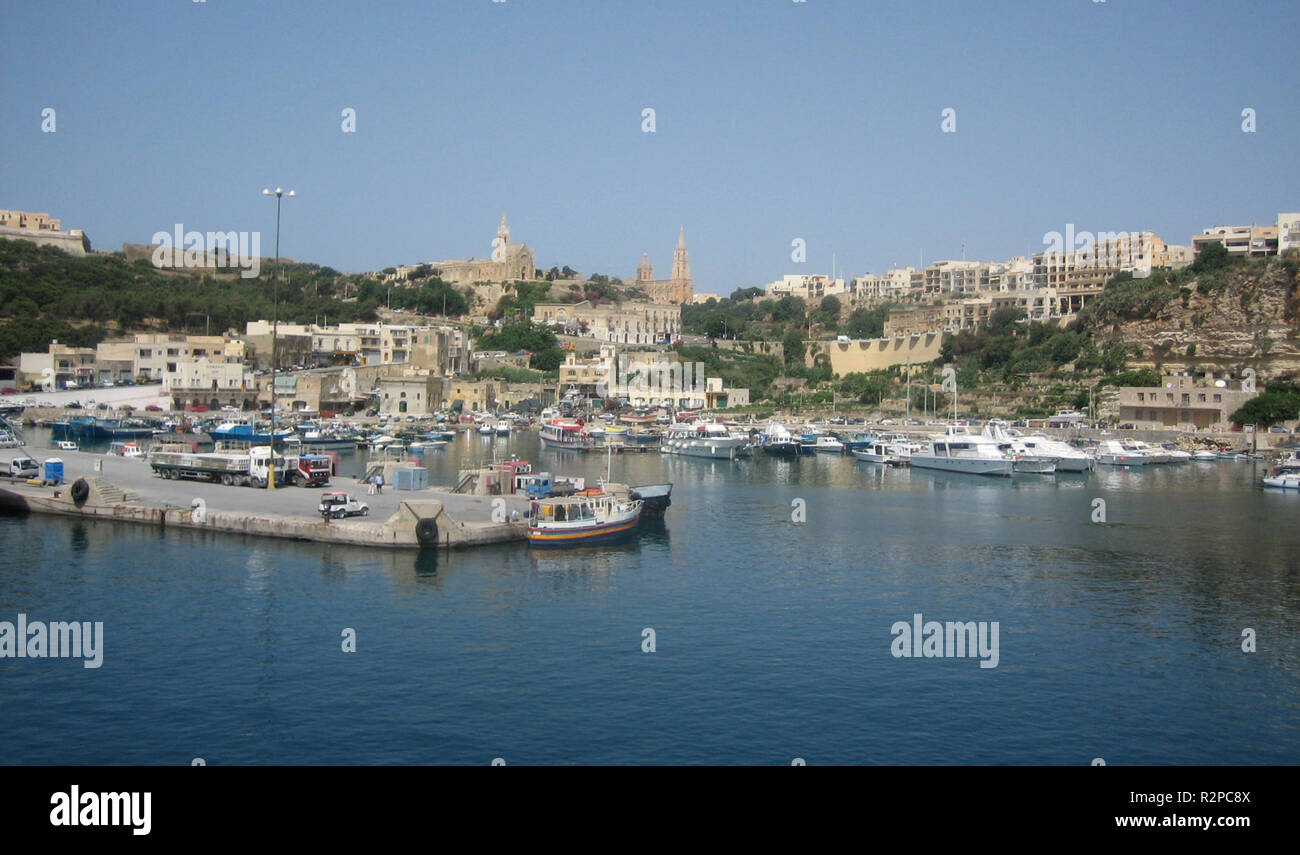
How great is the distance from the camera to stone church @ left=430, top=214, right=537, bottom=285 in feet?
246

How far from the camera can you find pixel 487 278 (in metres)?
74.9

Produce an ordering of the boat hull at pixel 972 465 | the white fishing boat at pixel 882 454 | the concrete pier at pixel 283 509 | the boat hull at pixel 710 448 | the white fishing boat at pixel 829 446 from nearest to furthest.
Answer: the concrete pier at pixel 283 509 < the boat hull at pixel 972 465 < the white fishing boat at pixel 882 454 < the boat hull at pixel 710 448 < the white fishing boat at pixel 829 446

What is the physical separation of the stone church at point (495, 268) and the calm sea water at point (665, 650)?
191 ft

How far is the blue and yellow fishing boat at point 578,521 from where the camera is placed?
15867 mm

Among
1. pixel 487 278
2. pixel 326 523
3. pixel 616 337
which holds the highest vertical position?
pixel 487 278

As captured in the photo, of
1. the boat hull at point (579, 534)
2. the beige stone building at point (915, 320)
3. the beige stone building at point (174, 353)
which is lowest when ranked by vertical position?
the boat hull at point (579, 534)

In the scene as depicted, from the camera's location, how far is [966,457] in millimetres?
29500

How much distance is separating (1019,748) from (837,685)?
1.86 metres

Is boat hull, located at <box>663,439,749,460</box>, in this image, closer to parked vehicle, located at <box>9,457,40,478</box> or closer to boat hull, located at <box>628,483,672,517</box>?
boat hull, located at <box>628,483,672,517</box>

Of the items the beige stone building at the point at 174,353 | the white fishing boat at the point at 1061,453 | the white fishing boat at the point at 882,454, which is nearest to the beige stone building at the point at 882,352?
the white fishing boat at the point at 882,454

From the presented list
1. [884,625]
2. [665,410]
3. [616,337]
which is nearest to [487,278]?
[616,337]

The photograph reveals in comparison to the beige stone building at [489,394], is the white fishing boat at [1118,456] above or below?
below

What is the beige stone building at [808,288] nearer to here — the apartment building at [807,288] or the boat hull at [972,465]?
the apartment building at [807,288]
